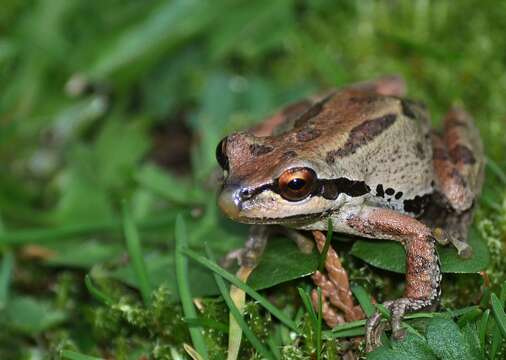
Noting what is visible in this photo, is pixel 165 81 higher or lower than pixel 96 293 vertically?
higher

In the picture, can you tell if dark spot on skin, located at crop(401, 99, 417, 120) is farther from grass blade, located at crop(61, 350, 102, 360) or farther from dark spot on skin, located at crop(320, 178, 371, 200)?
grass blade, located at crop(61, 350, 102, 360)

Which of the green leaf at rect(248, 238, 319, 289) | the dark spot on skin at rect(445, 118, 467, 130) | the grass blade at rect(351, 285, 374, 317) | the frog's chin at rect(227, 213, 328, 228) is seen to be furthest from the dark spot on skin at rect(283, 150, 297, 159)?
the dark spot on skin at rect(445, 118, 467, 130)

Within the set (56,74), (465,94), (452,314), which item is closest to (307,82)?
(465,94)

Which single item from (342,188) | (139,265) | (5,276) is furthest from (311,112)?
(5,276)

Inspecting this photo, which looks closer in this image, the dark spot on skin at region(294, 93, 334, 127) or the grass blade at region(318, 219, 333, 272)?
the grass blade at region(318, 219, 333, 272)

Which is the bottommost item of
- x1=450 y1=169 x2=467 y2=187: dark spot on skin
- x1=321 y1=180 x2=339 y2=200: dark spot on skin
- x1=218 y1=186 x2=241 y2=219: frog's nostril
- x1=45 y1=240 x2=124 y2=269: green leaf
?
x1=45 y1=240 x2=124 y2=269: green leaf

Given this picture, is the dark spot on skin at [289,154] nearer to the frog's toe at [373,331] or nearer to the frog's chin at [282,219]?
the frog's chin at [282,219]

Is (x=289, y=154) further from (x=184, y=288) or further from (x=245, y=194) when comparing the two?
(x=184, y=288)
